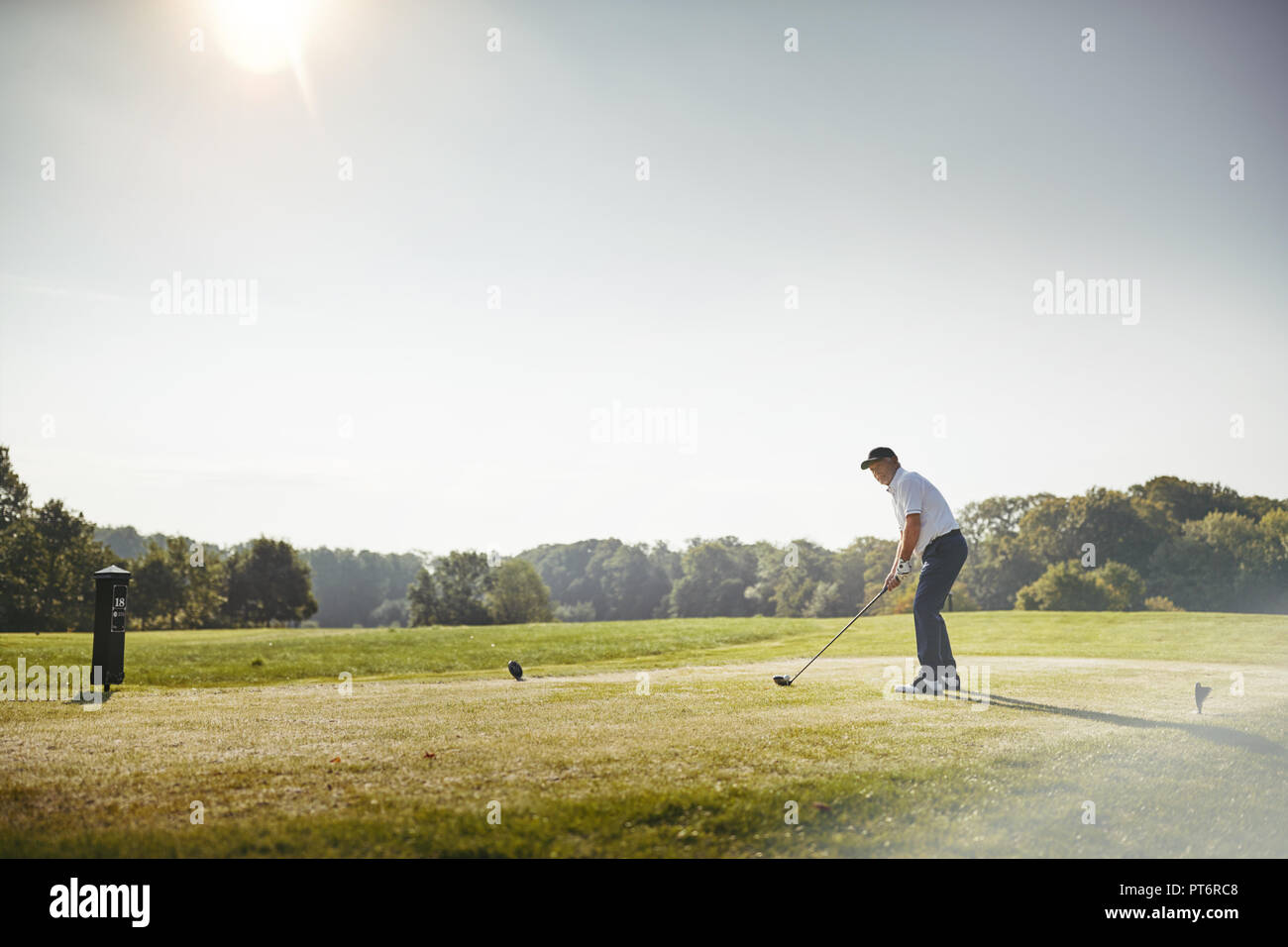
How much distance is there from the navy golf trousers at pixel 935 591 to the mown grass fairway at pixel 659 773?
108 centimetres

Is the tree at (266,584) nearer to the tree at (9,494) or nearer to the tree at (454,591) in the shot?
the tree at (454,591)

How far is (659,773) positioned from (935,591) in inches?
262

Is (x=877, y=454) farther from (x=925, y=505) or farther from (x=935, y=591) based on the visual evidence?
(x=935, y=591)

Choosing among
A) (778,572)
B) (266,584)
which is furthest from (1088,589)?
(266,584)

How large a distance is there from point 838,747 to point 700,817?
97.6 inches

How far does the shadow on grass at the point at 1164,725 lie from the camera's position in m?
7.84

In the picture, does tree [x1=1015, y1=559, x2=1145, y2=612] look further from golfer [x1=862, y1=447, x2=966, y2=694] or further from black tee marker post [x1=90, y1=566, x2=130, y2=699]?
black tee marker post [x1=90, y1=566, x2=130, y2=699]

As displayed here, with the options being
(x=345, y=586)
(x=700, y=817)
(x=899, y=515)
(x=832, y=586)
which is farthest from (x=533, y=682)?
(x=345, y=586)

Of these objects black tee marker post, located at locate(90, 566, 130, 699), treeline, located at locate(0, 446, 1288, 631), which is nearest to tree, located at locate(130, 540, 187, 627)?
treeline, located at locate(0, 446, 1288, 631)

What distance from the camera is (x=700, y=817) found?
5168mm

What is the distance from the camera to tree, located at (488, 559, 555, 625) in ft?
285

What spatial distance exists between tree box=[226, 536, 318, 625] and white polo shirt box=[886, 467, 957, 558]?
83.7 metres

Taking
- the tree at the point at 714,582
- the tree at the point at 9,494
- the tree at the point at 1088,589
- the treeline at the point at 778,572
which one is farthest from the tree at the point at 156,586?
the tree at the point at 1088,589

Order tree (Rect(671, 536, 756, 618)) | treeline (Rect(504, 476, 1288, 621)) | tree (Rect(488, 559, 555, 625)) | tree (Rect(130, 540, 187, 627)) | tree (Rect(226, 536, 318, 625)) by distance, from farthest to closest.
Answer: tree (Rect(671, 536, 756, 618)), tree (Rect(488, 559, 555, 625)), tree (Rect(226, 536, 318, 625)), treeline (Rect(504, 476, 1288, 621)), tree (Rect(130, 540, 187, 627))
